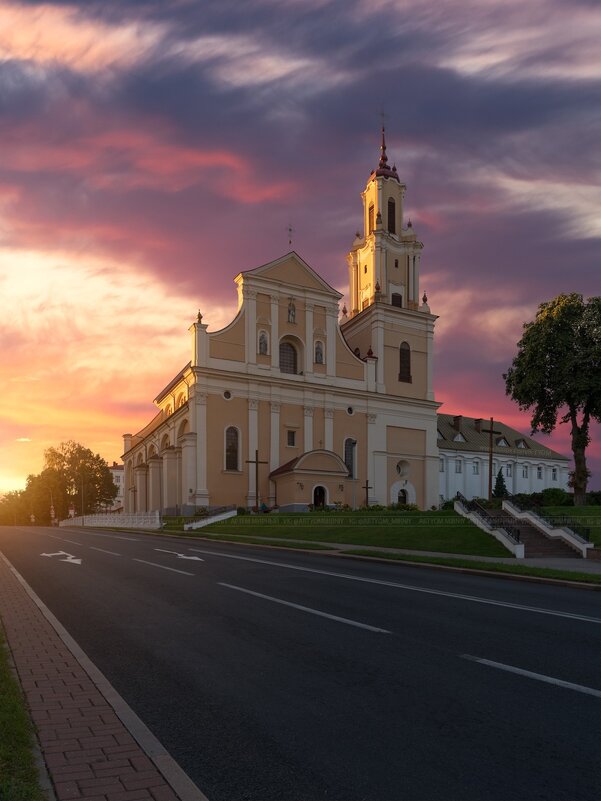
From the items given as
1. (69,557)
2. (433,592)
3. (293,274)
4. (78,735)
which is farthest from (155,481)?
(78,735)

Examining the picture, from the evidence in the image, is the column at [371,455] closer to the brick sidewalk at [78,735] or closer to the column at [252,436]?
the column at [252,436]

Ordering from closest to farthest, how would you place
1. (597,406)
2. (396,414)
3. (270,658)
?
(270,658) → (597,406) → (396,414)

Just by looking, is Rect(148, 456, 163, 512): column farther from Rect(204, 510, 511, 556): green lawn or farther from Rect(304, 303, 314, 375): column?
Rect(204, 510, 511, 556): green lawn

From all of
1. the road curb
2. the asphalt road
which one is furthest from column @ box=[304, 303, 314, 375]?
the asphalt road

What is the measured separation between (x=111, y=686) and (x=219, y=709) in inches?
51.1

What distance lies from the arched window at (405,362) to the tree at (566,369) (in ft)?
58.9

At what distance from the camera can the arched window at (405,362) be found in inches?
2606

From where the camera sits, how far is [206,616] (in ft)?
35.6

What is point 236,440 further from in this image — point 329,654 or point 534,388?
point 329,654

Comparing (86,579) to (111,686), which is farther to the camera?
(86,579)

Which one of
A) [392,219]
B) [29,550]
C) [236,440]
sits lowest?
[29,550]

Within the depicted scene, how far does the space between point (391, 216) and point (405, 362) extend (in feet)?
54.6

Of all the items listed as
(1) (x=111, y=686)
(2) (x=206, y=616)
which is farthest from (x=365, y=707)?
(2) (x=206, y=616)

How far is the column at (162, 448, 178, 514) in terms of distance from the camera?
59.2 metres
